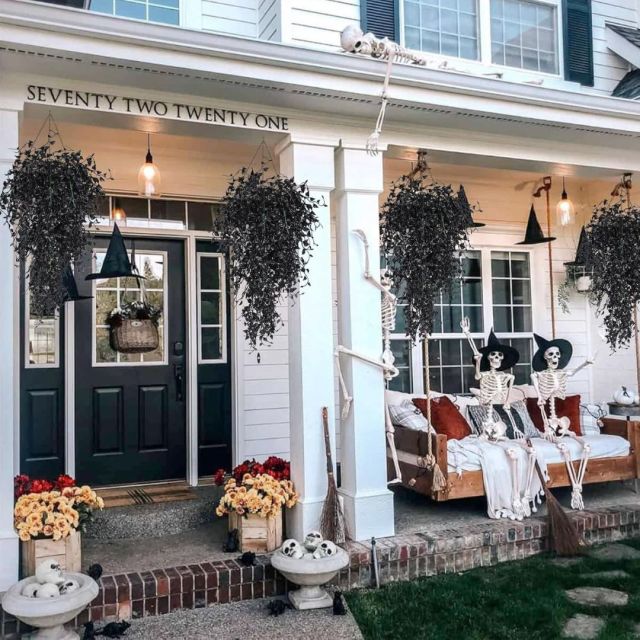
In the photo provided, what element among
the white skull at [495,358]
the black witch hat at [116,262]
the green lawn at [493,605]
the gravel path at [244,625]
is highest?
the black witch hat at [116,262]

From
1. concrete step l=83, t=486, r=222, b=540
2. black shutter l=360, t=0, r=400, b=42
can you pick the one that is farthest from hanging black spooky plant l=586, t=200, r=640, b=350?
concrete step l=83, t=486, r=222, b=540

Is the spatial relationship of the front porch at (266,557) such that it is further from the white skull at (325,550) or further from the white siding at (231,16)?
the white siding at (231,16)

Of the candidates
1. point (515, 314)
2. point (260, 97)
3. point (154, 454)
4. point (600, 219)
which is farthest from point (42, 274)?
point (515, 314)

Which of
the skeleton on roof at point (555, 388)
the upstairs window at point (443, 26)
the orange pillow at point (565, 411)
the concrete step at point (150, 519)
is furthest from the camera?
the upstairs window at point (443, 26)

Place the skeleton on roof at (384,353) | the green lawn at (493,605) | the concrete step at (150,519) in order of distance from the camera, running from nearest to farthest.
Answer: the green lawn at (493,605), the skeleton on roof at (384,353), the concrete step at (150,519)

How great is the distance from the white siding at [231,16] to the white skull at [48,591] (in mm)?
4200

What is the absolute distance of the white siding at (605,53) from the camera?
21.6 ft

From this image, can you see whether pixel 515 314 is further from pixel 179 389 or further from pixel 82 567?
pixel 82 567

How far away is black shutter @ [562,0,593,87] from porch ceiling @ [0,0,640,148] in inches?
73.2

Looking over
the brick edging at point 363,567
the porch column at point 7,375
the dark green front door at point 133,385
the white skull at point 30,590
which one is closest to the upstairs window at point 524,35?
the dark green front door at point 133,385

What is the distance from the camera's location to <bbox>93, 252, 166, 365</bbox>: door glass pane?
5.27 meters

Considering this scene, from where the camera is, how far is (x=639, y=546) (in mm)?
4641

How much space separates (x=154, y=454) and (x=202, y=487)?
1.60ft

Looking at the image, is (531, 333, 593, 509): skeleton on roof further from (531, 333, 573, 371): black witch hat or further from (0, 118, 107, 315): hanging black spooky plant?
(0, 118, 107, 315): hanging black spooky plant
